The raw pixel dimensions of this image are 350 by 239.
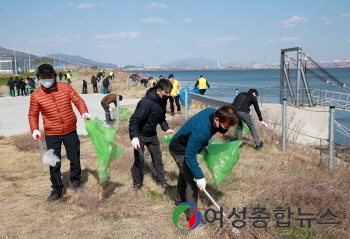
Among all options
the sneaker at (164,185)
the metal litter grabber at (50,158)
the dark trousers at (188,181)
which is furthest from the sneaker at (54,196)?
the dark trousers at (188,181)

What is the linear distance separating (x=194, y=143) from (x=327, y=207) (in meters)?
1.80

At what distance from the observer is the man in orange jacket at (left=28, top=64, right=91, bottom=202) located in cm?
489

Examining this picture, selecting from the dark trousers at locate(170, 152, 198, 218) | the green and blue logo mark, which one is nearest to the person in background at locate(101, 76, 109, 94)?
the dark trousers at locate(170, 152, 198, 218)

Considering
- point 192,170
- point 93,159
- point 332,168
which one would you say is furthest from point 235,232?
point 93,159

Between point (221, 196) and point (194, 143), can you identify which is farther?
point (221, 196)

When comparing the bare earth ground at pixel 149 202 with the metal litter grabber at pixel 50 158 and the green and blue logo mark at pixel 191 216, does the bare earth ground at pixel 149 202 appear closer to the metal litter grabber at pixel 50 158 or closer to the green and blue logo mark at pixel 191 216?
the green and blue logo mark at pixel 191 216

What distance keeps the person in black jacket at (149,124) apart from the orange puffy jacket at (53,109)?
2.81ft

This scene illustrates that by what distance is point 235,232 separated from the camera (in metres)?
3.91

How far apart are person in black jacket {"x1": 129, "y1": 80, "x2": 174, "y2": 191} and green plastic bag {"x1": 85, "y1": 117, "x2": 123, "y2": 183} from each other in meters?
0.33

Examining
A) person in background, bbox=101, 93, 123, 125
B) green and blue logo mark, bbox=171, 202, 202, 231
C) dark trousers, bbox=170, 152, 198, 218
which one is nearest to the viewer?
green and blue logo mark, bbox=171, 202, 202, 231

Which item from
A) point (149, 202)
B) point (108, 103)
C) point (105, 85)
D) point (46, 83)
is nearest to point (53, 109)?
point (46, 83)

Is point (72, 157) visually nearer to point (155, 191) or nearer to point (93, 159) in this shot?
point (155, 191)

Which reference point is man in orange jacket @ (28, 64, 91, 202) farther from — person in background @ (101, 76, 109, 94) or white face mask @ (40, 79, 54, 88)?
person in background @ (101, 76, 109, 94)

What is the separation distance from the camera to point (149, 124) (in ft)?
17.3
